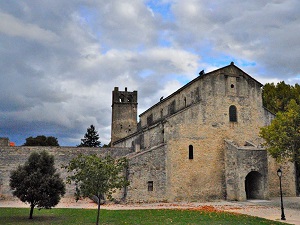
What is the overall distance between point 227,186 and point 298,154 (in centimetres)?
918

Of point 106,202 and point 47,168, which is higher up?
point 47,168

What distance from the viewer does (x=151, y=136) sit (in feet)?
113

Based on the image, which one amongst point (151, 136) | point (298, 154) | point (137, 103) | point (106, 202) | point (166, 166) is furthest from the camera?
point (137, 103)

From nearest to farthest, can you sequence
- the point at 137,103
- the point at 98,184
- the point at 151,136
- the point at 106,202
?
the point at 98,184
the point at 106,202
the point at 151,136
the point at 137,103

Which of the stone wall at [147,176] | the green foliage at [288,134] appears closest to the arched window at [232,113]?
the green foliage at [288,134]

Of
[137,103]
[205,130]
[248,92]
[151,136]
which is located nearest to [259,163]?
[205,130]

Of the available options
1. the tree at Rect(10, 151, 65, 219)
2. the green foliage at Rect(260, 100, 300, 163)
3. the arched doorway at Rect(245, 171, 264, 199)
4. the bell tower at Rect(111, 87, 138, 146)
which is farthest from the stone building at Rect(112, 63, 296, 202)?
the bell tower at Rect(111, 87, 138, 146)

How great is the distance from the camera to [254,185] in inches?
1225

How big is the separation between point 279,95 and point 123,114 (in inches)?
1164

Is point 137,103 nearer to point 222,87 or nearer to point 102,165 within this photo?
point 222,87

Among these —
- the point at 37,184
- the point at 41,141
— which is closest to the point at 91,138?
the point at 41,141

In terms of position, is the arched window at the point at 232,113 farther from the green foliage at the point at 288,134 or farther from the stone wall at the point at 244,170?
the green foliage at the point at 288,134

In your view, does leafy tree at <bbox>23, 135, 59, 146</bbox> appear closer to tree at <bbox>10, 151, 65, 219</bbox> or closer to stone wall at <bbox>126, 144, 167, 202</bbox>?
stone wall at <bbox>126, 144, 167, 202</bbox>

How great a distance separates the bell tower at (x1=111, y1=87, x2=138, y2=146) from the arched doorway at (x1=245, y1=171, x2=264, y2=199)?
29782 mm
